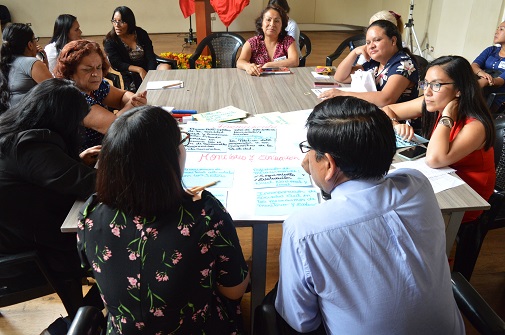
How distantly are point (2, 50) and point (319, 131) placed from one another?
248 cm

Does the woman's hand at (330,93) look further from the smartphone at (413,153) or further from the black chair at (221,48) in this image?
the black chair at (221,48)

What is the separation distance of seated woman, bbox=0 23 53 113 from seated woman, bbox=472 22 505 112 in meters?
3.28

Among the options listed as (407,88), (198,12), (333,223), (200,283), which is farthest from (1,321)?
(198,12)

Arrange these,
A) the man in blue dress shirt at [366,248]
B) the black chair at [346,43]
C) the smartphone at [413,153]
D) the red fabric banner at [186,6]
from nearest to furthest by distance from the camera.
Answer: the man in blue dress shirt at [366,248] < the smartphone at [413,153] < the black chair at [346,43] < the red fabric banner at [186,6]

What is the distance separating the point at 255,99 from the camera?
8.02 ft

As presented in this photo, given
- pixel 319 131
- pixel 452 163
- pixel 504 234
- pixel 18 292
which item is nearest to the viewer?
pixel 319 131

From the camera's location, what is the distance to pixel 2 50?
8.41 ft

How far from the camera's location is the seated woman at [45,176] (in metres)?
1.29

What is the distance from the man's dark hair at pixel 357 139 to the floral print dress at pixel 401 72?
1530 mm

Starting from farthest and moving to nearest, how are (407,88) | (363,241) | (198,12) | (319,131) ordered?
(198,12) → (407,88) → (319,131) → (363,241)

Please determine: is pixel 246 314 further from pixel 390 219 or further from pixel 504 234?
pixel 504 234

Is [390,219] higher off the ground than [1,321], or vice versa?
[390,219]

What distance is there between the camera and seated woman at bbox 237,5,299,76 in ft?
10.2

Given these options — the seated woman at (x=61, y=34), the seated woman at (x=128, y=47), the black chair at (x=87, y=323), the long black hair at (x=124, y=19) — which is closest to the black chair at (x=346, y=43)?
the seated woman at (x=128, y=47)
